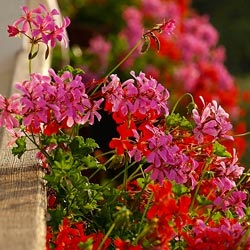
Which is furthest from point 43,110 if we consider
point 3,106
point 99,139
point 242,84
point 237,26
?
point 237,26

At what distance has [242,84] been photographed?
8.16 meters

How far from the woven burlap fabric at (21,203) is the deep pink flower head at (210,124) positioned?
0.97ft

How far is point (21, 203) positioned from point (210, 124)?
36cm

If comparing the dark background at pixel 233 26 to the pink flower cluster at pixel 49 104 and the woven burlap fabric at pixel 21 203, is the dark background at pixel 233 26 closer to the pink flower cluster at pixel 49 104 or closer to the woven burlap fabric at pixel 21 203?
the woven burlap fabric at pixel 21 203

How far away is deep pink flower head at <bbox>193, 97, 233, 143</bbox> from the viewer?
1.77 metres

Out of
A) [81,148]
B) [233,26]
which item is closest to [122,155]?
[81,148]

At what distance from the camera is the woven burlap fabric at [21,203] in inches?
57.6

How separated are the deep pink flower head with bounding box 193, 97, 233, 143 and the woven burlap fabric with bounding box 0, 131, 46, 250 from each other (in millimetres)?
297

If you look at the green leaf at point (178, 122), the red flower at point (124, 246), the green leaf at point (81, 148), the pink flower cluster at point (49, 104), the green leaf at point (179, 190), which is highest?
the pink flower cluster at point (49, 104)

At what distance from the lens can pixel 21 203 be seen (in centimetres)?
Result: 166

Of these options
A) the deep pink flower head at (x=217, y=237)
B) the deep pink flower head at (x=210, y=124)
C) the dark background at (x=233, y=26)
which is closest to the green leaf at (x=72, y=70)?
the deep pink flower head at (x=210, y=124)

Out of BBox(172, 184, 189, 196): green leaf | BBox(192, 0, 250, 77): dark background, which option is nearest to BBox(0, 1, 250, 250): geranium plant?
BBox(172, 184, 189, 196): green leaf

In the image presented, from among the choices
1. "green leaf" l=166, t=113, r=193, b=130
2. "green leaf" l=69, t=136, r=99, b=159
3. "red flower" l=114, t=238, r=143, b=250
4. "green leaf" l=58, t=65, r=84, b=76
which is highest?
"green leaf" l=58, t=65, r=84, b=76

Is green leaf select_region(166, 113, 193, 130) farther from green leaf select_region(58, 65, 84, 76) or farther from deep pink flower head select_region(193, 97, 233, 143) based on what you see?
green leaf select_region(58, 65, 84, 76)
